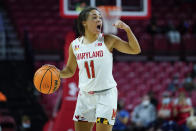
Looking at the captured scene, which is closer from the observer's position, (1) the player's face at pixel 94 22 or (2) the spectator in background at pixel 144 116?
(1) the player's face at pixel 94 22

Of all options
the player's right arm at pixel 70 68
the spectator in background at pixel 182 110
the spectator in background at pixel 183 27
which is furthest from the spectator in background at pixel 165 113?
the spectator in background at pixel 183 27

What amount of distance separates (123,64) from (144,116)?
3.38 m

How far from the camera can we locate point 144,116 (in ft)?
30.9

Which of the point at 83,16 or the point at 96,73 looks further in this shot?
the point at 83,16

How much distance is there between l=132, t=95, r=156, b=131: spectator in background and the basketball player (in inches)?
190

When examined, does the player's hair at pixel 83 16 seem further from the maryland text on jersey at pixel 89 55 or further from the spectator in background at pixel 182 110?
the spectator in background at pixel 182 110

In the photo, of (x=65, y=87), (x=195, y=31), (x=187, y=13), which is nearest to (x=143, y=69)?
(x=195, y=31)

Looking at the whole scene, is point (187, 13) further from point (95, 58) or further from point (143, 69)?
point (95, 58)

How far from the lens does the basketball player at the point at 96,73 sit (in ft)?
13.8

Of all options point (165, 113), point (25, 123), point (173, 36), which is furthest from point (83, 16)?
point (173, 36)

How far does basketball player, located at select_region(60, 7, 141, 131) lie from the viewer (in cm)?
421

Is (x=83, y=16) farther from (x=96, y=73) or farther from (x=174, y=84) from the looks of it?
(x=174, y=84)

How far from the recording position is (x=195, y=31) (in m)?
13.9

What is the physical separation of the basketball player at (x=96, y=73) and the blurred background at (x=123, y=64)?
2.72m
